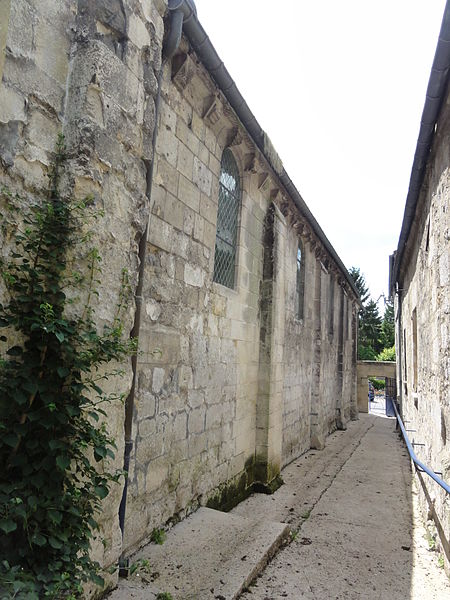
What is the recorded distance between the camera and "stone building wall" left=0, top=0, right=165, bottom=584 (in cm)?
204

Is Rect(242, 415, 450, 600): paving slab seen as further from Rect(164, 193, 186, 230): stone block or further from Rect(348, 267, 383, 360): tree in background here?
Rect(348, 267, 383, 360): tree in background

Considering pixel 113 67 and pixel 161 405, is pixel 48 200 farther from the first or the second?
pixel 161 405

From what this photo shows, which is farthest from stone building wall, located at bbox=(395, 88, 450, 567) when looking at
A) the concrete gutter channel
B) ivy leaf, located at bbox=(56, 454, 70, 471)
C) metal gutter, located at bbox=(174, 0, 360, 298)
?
ivy leaf, located at bbox=(56, 454, 70, 471)

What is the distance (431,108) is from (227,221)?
7.74 ft

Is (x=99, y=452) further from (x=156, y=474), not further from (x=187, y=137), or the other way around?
(x=187, y=137)

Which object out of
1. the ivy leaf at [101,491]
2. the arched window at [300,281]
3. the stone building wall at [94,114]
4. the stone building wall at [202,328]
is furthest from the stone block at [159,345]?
the arched window at [300,281]

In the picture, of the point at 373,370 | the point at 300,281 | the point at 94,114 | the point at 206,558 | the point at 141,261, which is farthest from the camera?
the point at 373,370

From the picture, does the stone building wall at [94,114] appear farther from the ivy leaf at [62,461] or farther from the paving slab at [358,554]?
the paving slab at [358,554]

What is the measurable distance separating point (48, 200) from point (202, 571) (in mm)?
2670

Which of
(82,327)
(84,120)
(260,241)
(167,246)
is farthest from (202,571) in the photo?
(260,241)

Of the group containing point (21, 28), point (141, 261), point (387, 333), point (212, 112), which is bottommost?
point (141, 261)

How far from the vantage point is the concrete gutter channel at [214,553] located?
2811 millimetres

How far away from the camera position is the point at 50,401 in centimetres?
196

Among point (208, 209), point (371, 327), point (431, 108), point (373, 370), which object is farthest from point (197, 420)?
point (371, 327)
